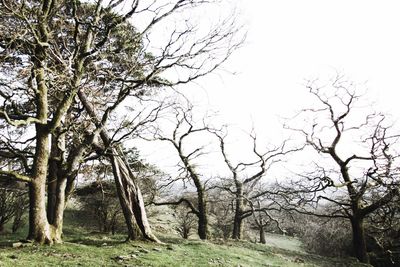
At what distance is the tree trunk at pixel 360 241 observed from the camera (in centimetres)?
1297

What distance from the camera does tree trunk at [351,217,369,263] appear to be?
1297 centimetres

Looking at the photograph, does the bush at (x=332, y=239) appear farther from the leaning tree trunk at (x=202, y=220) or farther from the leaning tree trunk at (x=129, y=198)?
the leaning tree trunk at (x=129, y=198)

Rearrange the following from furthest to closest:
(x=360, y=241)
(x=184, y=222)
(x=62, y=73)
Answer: (x=184, y=222) → (x=360, y=241) → (x=62, y=73)

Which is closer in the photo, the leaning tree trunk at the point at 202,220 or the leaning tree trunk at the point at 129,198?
the leaning tree trunk at the point at 129,198

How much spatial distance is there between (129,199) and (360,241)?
10333 millimetres

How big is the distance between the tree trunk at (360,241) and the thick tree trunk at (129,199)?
9.24 m

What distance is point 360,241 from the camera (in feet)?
43.2

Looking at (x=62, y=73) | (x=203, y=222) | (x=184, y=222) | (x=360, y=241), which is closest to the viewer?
(x=62, y=73)

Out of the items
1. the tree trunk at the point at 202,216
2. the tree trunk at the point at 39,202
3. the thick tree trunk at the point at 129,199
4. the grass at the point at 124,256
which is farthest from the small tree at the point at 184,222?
the tree trunk at the point at 39,202

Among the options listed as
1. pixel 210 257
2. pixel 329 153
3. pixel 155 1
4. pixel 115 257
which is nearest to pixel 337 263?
pixel 329 153

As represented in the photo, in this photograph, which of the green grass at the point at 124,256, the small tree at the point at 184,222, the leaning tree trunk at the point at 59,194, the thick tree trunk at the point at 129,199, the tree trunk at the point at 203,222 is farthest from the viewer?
the small tree at the point at 184,222

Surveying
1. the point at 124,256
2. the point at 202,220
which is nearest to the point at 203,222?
the point at 202,220

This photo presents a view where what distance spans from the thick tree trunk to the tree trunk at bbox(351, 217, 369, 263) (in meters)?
9.24

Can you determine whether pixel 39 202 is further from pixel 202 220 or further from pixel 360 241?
pixel 360 241
